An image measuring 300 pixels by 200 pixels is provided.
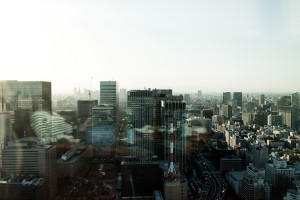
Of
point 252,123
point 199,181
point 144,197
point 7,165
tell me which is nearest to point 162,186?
point 144,197

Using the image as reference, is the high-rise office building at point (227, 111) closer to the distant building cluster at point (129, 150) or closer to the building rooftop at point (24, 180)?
the distant building cluster at point (129, 150)

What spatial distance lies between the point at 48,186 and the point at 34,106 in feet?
14.9

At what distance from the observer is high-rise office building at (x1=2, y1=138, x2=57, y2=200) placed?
24.2 feet

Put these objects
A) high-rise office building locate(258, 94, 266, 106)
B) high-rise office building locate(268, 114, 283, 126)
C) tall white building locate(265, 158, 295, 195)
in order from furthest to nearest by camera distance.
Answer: high-rise office building locate(258, 94, 266, 106) → high-rise office building locate(268, 114, 283, 126) → tall white building locate(265, 158, 295, 195)

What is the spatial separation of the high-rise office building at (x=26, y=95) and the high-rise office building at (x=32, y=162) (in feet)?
10.5

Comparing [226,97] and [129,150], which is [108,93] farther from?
[226,97]

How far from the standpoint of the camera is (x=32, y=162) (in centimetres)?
748

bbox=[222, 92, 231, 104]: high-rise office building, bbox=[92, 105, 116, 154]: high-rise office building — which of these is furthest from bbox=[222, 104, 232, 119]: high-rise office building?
bbox=[92, 105, 116, 154]: high-rise office building

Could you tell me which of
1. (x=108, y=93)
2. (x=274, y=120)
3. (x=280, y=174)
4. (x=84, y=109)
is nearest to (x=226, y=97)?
(x=274, y=120)

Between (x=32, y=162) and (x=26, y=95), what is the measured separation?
448 cm

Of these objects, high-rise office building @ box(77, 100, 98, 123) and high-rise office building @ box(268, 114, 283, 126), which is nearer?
high-rise office building @ box(77, 100, 98, 123)

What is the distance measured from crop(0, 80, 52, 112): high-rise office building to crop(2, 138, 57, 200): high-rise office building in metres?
3.21

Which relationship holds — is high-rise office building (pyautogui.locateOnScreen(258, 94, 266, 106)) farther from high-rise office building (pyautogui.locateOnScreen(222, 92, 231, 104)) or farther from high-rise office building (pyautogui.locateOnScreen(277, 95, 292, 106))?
high-rise office building (pyautogui.locateOnScreen(277, 95, 292, 106))

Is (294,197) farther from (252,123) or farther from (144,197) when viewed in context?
(252,123)
